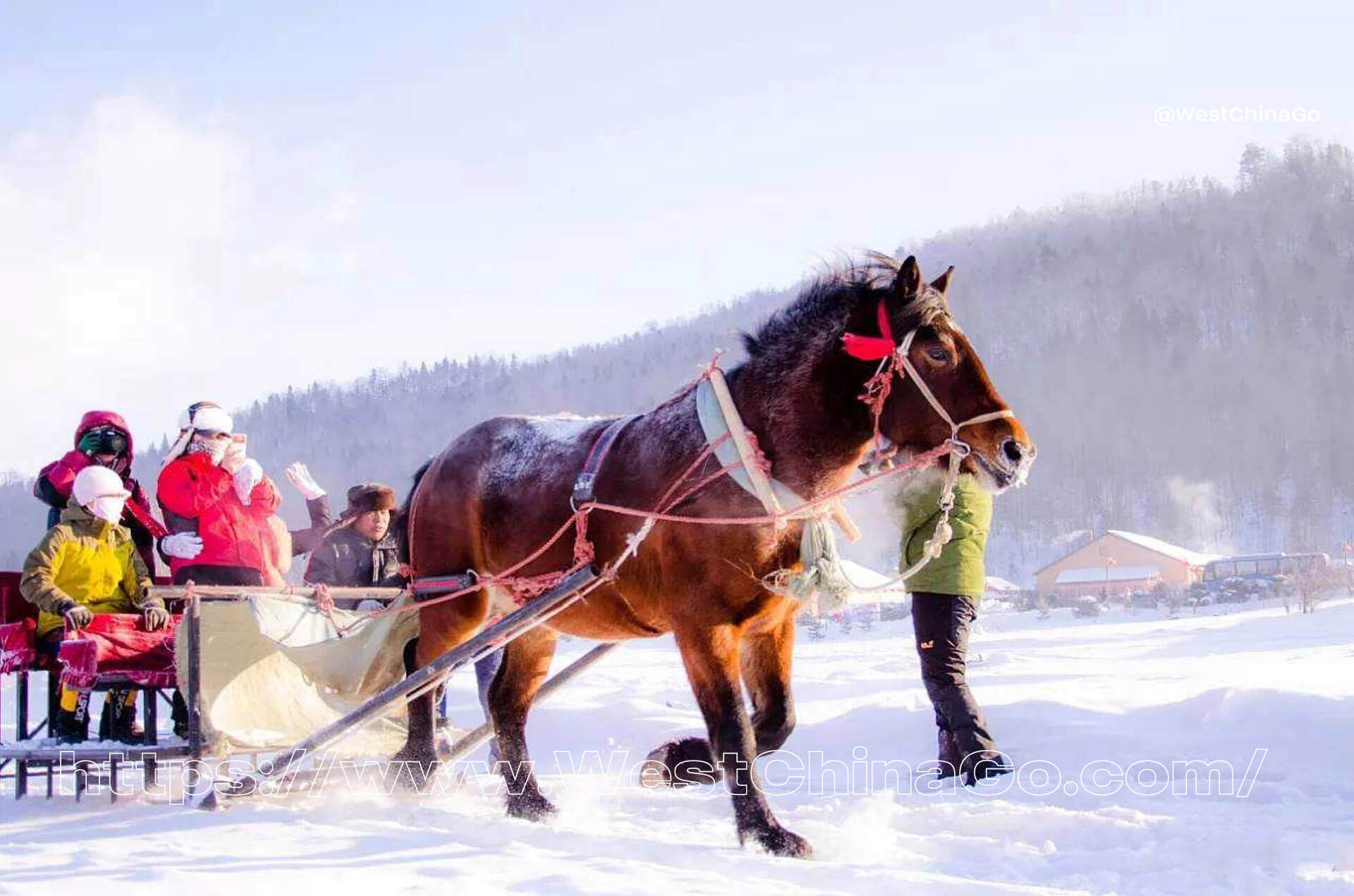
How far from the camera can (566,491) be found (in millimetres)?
5562

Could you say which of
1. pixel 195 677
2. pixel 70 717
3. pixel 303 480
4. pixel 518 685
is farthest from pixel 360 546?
pixel 195 677

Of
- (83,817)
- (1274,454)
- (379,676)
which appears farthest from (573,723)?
(1274,454)

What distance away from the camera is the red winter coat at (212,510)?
6734 millimetres

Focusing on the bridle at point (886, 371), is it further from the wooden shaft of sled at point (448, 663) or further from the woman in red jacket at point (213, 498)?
the woman in red jacket at point (213, 498)

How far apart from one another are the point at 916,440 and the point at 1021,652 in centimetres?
1374

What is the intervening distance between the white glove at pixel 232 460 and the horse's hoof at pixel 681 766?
2.98 m

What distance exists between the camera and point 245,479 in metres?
6.88

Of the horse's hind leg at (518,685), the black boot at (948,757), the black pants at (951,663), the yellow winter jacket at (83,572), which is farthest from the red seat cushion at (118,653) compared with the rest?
the black boot at (948,757)

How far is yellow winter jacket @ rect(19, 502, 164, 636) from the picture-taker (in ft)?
20.0

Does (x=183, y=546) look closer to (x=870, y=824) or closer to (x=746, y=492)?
(x=746, y=492)

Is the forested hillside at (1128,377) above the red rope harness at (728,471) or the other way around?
above

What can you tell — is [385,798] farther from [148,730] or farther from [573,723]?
[573,723]

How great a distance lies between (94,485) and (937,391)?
4.38 metres

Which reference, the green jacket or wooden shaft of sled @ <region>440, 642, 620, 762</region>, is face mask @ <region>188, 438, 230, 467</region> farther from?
the green jacket
